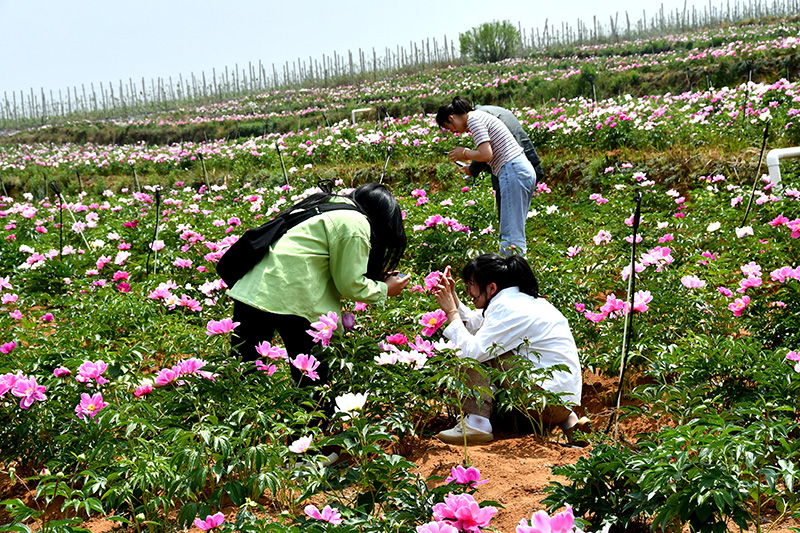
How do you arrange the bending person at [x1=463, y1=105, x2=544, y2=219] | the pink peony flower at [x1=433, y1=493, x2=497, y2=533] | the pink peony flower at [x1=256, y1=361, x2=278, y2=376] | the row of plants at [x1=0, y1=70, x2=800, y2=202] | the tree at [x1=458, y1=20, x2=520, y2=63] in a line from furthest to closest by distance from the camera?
the tree at [x1=458, y1=20, x2=520, y2=63] < the row of plants at [x1=0, y1=70, x2=800, y2=202] < the bending person at [x1=463, y1=105, x2=544, y2=219] < the pink peony flower at [x1=256, y1=361, x2=278, y2=376] < the pink peony flower at [x1=433, y1=493, x2=497, y2=533]

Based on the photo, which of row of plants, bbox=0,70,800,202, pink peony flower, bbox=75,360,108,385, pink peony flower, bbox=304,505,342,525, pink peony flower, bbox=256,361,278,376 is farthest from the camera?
row of plants, bbox=0,70,800,202

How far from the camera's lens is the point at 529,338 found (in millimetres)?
2697

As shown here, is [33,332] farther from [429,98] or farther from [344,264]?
[429,98]

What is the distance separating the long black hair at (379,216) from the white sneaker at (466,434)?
0.74 metres

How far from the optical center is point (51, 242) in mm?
6430

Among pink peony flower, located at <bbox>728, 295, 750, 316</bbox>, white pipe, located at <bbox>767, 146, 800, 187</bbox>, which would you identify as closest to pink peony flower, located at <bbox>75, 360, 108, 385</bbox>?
pink peony flower, located at <bbox>728, 295, 750, 316</bbox>

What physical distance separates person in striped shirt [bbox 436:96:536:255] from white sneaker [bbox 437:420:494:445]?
195cm

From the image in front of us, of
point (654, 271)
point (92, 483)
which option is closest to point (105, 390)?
point (92, 483)

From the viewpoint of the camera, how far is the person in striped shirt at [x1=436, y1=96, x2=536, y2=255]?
443 cm

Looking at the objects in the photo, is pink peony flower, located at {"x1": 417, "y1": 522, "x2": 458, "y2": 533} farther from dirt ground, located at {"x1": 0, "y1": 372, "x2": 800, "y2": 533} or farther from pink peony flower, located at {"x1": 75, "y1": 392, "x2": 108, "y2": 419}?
pink peony flower, located at {"x1": 75, "y1": 392, "x2": 108, "y2": 419}

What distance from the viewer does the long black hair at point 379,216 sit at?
2.69 meters

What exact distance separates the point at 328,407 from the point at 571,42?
43.7 meters

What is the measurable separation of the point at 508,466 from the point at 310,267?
3.53 feet

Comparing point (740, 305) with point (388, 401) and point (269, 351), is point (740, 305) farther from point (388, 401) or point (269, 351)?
point (269, 351)
